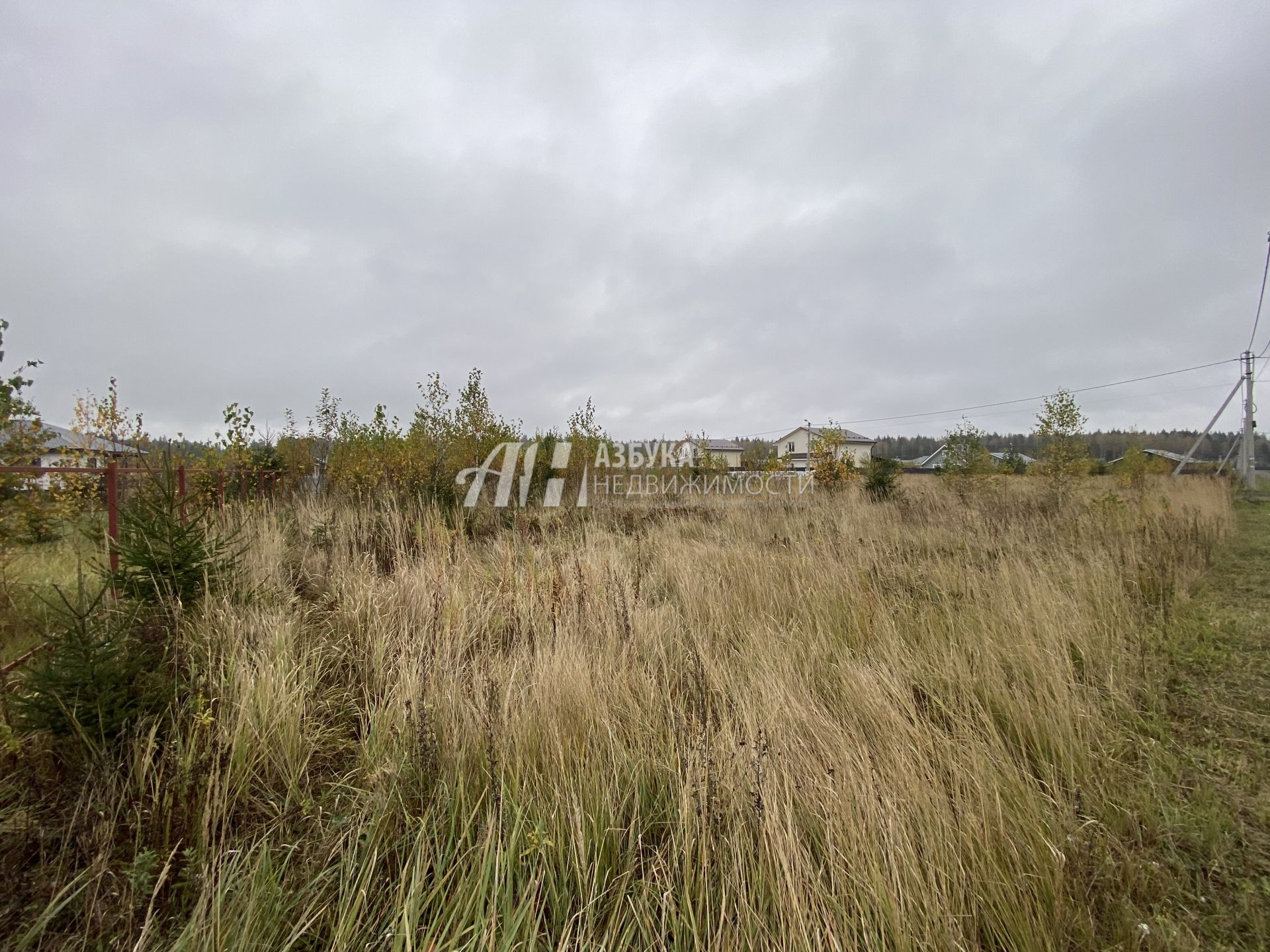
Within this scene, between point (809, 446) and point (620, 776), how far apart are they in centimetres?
1612

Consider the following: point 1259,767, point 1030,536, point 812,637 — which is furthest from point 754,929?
point 1030,536

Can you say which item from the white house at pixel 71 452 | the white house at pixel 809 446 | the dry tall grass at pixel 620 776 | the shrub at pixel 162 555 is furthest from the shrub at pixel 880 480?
the white house at pixel 71 452

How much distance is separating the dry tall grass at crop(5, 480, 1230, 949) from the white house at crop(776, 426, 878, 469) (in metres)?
13.6

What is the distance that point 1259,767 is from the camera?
7.22 ft

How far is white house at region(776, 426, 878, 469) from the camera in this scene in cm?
1747

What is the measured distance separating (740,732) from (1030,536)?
673 cm

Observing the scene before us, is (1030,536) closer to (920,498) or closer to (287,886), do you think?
(920,498)

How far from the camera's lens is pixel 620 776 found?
202 centimetres

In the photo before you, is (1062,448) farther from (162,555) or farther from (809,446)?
(162,555)

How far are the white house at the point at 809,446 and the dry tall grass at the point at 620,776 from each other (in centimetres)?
1365

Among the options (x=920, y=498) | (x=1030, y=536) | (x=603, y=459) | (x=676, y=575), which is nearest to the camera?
(x=676, y=575)

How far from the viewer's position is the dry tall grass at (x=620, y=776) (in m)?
1.46

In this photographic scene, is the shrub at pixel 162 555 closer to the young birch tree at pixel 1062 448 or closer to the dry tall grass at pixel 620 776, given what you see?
the dry tall grass at pixel 620 776

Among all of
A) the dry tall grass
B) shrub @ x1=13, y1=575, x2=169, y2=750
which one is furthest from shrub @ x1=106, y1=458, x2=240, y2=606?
shrub @ x1=13, y1=575, x2=169, y2=750
